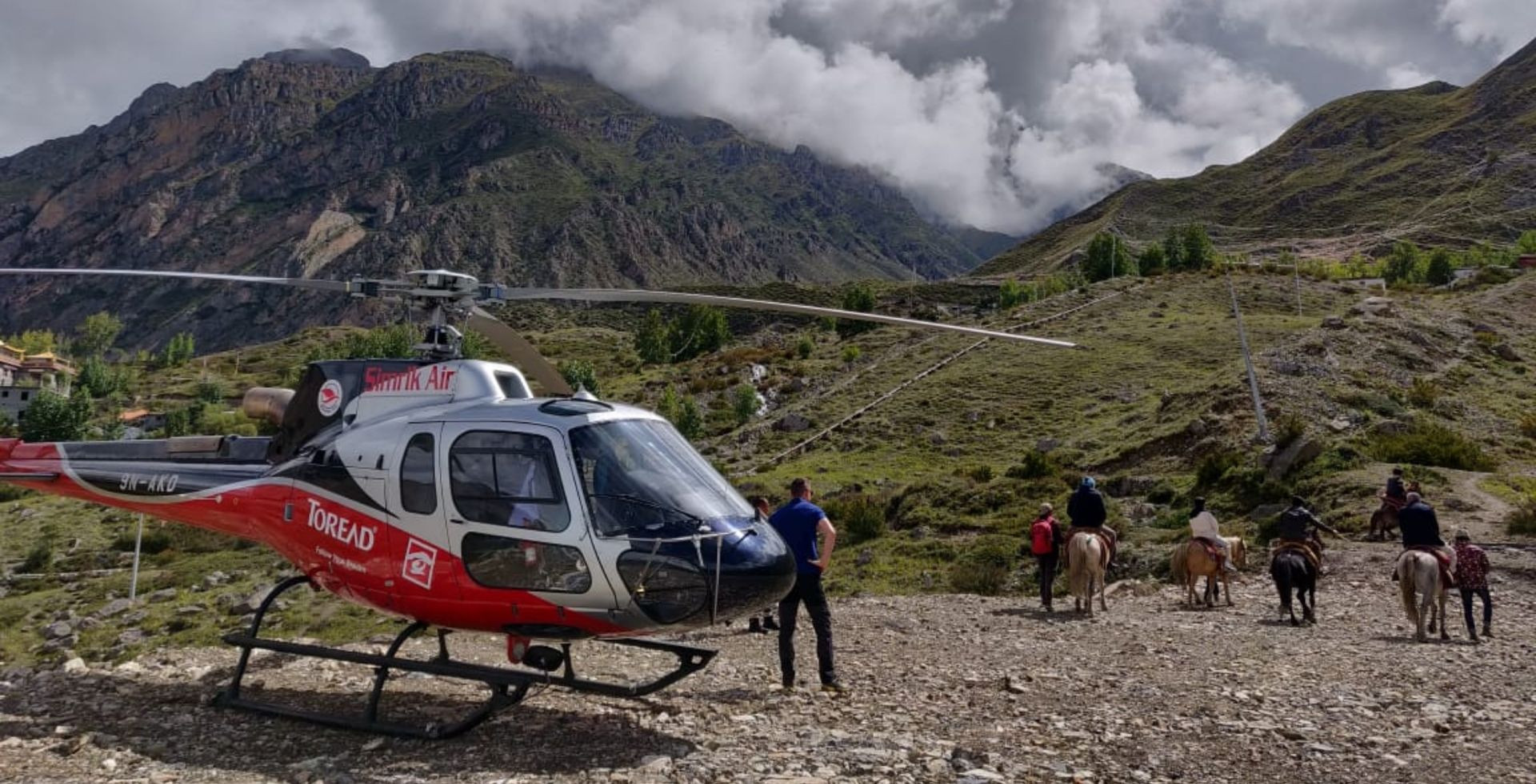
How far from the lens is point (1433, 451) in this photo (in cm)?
2481

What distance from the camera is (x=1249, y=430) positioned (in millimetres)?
29453

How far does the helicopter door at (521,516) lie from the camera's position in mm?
7172

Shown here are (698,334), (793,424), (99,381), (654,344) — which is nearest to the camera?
(793,424)

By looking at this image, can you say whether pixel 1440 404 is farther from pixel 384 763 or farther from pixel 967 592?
pixel 384 763

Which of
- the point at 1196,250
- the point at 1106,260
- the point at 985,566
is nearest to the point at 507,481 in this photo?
the point at 985,566

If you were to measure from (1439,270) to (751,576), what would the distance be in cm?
10852

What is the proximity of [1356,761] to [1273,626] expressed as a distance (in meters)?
7.82

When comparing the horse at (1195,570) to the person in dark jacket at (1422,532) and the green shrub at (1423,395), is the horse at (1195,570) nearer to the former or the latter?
the person in dark jacket at (1422,532)

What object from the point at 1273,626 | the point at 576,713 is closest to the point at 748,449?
the point at 1273,626

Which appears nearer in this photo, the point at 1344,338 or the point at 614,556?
the point at 614,556

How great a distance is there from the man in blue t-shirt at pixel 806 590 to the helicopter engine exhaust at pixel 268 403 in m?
5.81

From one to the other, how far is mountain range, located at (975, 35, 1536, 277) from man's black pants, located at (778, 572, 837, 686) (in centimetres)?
14258

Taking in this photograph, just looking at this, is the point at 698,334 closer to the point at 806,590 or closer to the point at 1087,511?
the point at 1087,511

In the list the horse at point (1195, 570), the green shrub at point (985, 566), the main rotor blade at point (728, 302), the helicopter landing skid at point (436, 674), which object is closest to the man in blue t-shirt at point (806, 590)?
the helicopter landing skid at point (436, 674)
